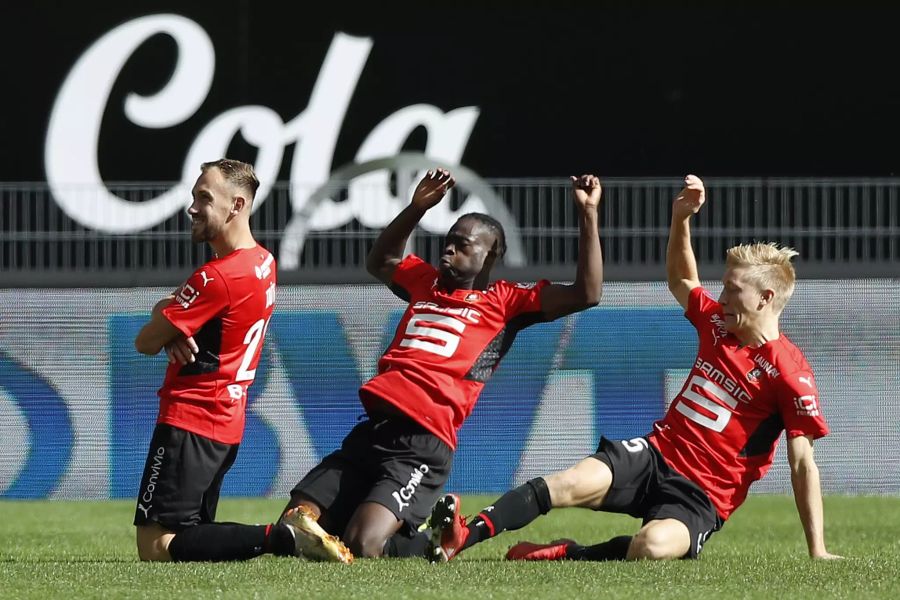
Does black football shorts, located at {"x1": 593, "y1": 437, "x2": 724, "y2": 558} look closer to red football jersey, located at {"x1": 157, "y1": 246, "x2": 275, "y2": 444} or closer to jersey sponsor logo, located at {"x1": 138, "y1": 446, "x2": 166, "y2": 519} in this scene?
red football jersey, located at {"x1": 157, "y1": 246, "x2": 275, "y2": 444}

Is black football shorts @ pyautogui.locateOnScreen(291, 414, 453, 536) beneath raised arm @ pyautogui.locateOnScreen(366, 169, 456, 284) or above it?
beneath

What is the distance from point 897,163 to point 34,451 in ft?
33.9

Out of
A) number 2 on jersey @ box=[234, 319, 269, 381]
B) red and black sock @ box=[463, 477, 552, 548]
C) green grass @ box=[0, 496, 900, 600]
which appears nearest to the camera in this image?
green grass @ box=[0, 496, 900, 600]

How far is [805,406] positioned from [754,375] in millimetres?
251

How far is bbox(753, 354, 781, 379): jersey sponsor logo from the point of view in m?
6.18

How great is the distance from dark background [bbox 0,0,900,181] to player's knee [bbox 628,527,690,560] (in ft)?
35.0

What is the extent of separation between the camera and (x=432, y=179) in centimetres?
659

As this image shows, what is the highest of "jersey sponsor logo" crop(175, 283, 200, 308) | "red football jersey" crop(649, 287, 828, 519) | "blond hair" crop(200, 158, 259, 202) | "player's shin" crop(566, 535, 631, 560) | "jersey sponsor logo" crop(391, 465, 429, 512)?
"blond hair" crop(200, 158, 259, 202)

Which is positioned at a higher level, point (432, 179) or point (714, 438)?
point (432, 179)

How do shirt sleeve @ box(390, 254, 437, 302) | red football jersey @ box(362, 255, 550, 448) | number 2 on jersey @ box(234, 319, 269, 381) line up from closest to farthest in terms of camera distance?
number 2 on jersey @ box(234, 319, 269, 381), red football jersey @ box(362, 255, 550, 448), shirt sleeve @ box(390, 254, 437, 302)

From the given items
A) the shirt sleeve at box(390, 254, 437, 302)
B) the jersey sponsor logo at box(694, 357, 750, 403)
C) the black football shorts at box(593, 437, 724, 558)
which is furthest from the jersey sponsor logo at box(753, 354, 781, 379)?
the shirt sleeve at box(390, 254, 437, 302)

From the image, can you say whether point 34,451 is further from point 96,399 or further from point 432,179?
point 432,179

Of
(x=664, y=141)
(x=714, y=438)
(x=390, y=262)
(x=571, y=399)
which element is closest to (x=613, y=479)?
(x=714, y=438)

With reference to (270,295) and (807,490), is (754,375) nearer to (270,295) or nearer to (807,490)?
(807,490)
